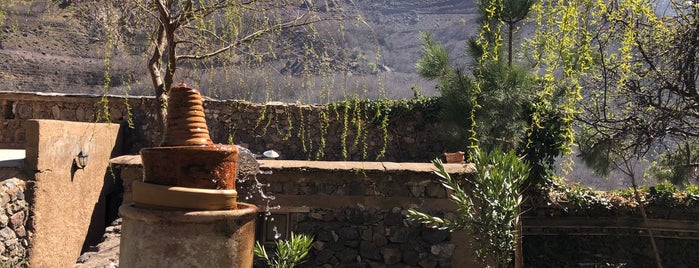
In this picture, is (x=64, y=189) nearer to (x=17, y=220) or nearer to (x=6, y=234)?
(x=17, y=220)

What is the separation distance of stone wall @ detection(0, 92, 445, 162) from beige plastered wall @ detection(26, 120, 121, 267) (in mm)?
2174

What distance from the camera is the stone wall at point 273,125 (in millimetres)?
10648

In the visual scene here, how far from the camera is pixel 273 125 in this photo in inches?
476

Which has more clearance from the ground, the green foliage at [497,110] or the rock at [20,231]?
the green foliage at [497,110]

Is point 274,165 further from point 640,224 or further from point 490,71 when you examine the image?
point 640,224

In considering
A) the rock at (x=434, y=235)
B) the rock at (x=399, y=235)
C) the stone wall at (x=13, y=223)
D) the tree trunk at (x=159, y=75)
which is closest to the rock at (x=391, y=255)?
the rock at (x=399, y=235)

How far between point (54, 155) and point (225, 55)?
2.76 meters

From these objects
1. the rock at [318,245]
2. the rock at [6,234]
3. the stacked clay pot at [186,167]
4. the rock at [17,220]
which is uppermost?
the stacked clay pot at [186,167]

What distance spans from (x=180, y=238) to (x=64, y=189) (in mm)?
5096

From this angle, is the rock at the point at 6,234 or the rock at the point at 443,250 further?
the rock at the point at 443,250

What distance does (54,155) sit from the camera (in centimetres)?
687

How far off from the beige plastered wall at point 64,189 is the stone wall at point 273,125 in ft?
7.13

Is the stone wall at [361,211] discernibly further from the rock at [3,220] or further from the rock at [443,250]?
the rock at [3,220]

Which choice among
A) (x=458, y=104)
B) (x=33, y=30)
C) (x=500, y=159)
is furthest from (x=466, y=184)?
(x=33, y=30)
